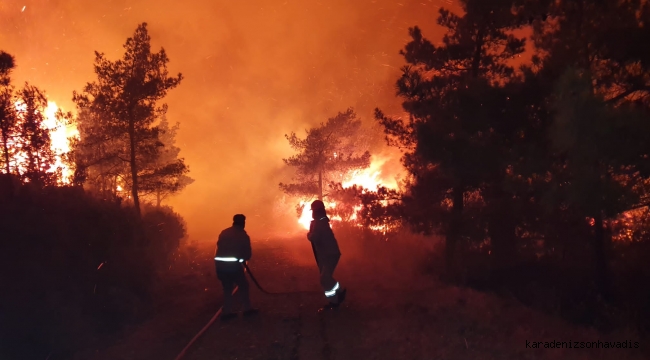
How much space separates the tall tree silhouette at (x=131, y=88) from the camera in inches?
751

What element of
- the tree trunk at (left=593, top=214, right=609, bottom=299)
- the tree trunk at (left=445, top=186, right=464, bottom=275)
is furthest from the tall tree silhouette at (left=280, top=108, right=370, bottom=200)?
the tree trunk at (left=593, top=214, right=609, bottom=299)

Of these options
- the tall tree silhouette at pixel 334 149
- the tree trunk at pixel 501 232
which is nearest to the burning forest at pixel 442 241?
the tree trunk at pixel 501 232

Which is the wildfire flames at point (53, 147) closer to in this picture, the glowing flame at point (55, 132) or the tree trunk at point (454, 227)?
the glowing flame at point (55, 132)

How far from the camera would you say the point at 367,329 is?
8.26 m

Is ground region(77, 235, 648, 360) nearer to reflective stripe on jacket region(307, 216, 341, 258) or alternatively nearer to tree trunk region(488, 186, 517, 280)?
reflective stripe on jacket region(307, 216, 341, 258)

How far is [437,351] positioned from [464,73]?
8.24 metres

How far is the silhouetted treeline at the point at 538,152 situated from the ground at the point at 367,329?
2006mm

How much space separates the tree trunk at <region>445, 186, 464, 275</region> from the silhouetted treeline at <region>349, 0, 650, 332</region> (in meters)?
0.03

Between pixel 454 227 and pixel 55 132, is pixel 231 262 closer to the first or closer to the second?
pixel 454 227

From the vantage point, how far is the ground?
7223 millimetres

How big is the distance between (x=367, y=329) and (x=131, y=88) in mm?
15502

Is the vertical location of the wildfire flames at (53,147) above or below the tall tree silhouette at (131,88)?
below

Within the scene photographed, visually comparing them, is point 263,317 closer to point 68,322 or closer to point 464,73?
point 68,322

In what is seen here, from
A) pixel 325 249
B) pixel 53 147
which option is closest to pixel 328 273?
pixel 325 249
